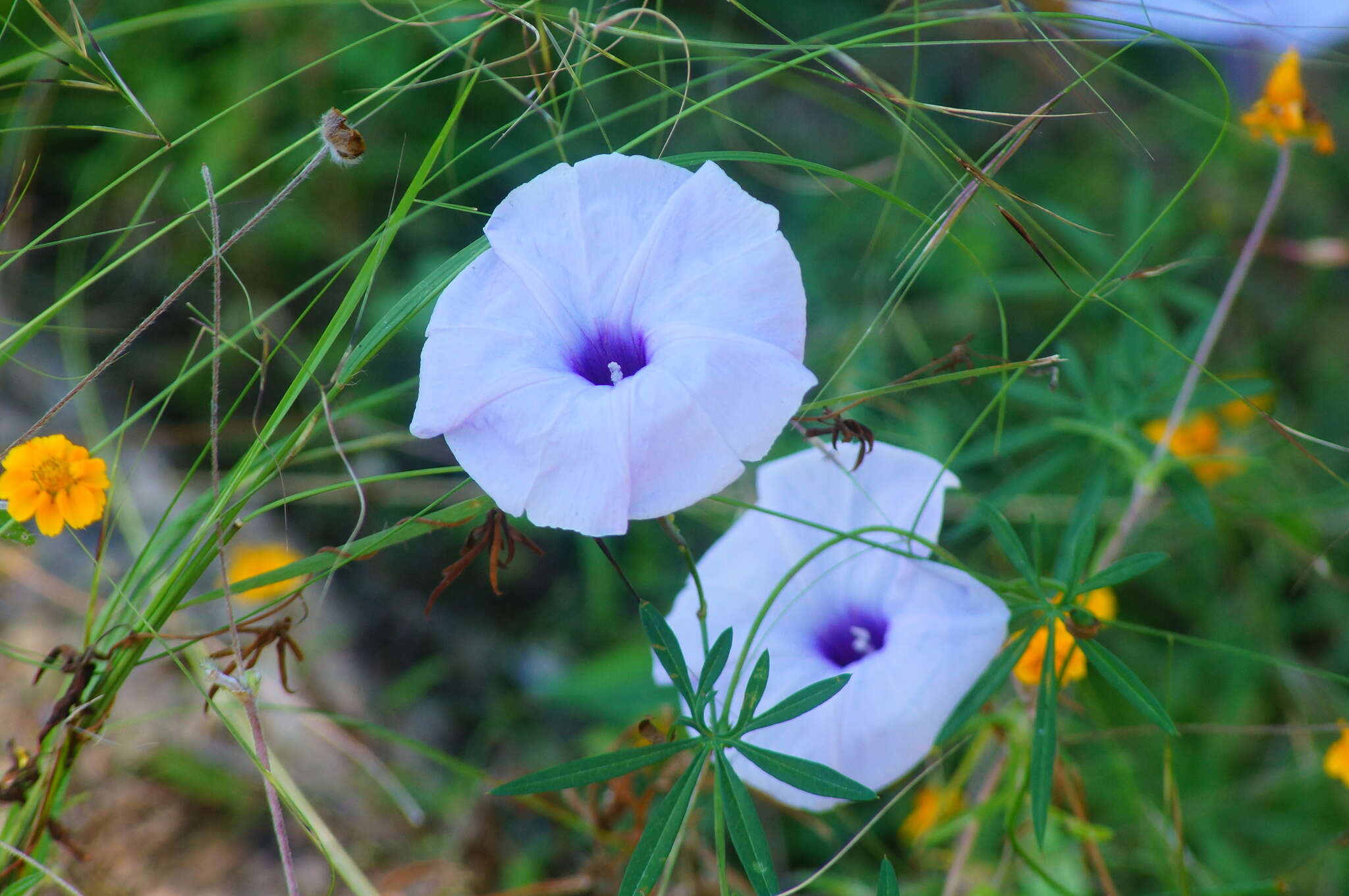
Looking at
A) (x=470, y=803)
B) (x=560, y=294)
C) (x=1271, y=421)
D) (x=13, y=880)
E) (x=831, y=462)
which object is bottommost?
(x=470, y=803)

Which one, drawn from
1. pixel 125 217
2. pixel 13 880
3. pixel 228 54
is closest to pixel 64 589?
pixel 125 217

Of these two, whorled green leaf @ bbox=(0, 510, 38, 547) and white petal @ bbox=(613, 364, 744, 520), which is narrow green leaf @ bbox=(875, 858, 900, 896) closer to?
white petal @ bbox=(613, 364, 744, 520)

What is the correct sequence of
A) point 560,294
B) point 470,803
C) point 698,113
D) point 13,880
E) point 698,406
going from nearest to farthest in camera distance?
point 698,406 < point 560,294 < point 13,880 < point 470,803 < point 698,113

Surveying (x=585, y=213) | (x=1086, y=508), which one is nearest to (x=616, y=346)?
(x=585, y=213)

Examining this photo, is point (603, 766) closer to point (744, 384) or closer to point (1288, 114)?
point (744, 384)

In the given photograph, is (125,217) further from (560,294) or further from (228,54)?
(560,294)

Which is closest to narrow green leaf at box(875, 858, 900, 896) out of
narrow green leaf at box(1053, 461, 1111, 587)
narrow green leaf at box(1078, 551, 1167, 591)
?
narrow green leaf at box(1078, 551, 1167, 591)
